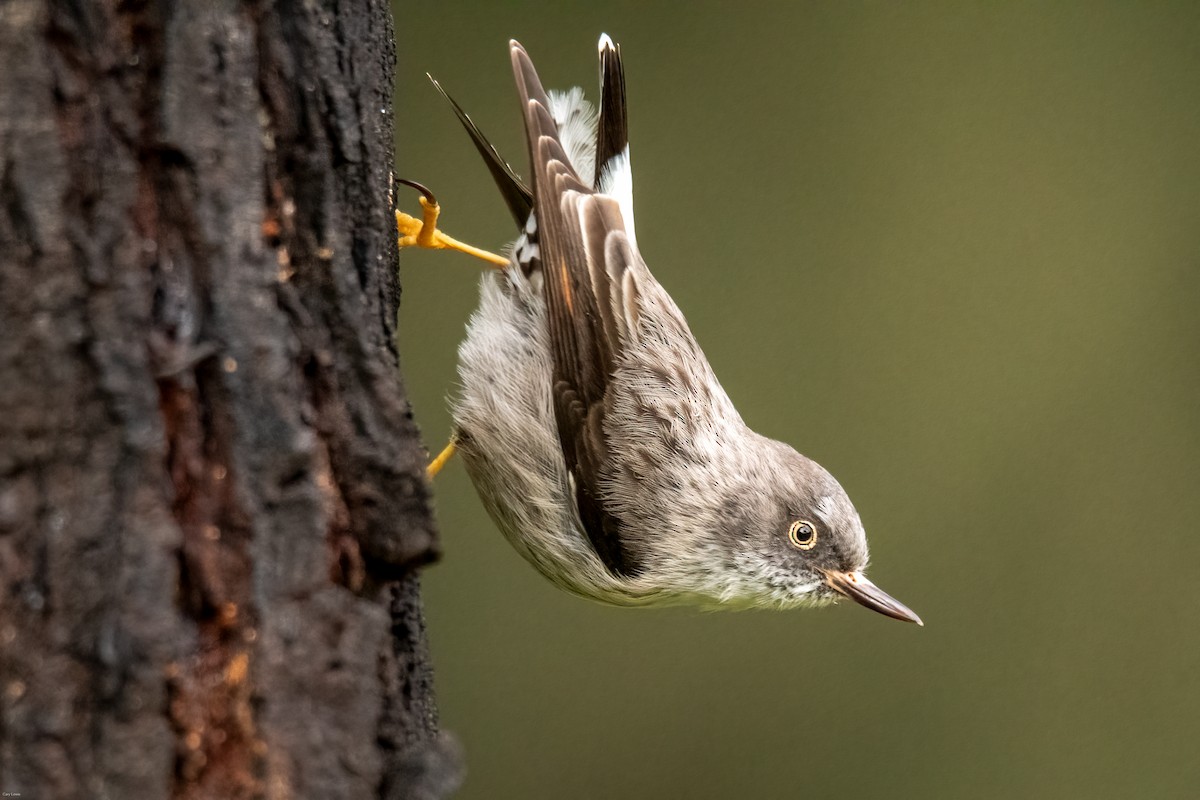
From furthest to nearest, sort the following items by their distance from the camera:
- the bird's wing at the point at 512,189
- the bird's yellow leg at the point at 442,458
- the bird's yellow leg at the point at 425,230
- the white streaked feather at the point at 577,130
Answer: the white streaked feather at the point at 577,130 → the bird's wing at the point at 512,189 → the bird's yellow leg at the point at 442,458 → the bird's yellow leg at the point at 425,230

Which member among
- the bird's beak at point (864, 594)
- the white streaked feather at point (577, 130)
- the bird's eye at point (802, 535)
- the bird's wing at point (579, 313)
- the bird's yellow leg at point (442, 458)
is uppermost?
the white streaked feather at point (577, 130)

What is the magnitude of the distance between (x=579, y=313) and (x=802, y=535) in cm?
76

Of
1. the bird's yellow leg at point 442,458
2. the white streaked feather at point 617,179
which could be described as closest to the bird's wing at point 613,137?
the white streaked feather at point 617,179

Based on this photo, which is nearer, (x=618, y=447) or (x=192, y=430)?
(x=192, y=430)

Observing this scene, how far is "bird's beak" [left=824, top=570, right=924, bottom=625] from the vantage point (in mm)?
2734

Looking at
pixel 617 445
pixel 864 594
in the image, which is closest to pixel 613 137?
pixel 617 445

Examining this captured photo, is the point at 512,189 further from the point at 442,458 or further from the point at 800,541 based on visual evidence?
the point at 800,541

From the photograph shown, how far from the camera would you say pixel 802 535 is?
276cm

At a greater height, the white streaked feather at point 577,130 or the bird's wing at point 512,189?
the white streaked feather at point 577,130

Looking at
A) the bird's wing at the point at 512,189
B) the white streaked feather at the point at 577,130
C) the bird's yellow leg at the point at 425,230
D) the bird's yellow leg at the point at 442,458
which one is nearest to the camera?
the bird's yellow leg at the point at 425,230

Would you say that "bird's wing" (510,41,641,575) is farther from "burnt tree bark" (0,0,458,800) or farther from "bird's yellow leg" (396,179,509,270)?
"burnt tree bark" (0,0,458,800)

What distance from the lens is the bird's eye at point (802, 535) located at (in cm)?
274

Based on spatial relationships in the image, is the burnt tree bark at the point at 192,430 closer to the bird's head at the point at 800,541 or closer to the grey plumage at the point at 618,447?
the grey plumage at the point at 618,447

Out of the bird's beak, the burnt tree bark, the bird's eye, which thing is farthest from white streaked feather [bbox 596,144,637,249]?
the burnt tree bark
